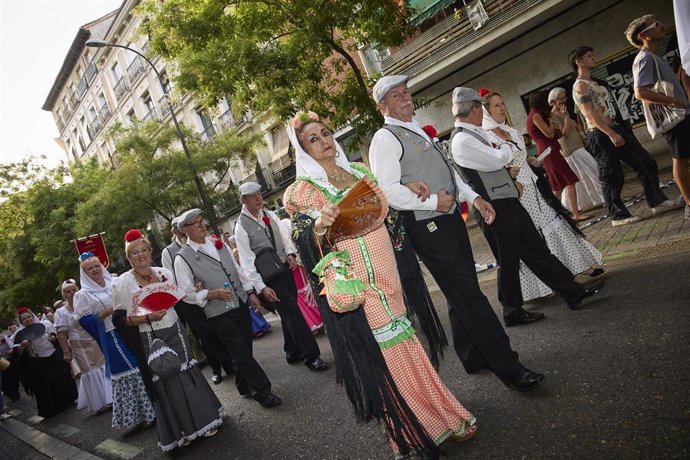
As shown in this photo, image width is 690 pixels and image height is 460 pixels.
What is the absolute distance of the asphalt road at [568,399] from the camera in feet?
7.54

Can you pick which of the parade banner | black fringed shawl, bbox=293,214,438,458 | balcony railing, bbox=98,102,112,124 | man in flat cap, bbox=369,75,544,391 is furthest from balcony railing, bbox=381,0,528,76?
balcony railing, bbox=98,102,112,124

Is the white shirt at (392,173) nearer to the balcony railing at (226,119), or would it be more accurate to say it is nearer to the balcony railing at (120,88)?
the balcony railing at (226,119)

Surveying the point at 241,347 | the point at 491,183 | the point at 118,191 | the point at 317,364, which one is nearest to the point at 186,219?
the point at 241,347

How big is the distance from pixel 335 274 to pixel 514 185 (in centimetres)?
222

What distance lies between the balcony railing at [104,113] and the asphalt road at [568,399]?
38896mm

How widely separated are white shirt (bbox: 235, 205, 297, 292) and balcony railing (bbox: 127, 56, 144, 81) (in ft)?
A: 103

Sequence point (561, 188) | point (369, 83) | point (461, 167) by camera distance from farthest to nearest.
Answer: point (369, 83) → point (561, 188) → point (461, 167)

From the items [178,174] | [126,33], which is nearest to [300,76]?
[178,174]

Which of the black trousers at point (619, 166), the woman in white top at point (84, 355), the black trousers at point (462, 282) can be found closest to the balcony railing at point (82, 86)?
the woman in white top at point (84, 355)

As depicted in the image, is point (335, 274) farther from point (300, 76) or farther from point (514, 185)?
point (300, 76)

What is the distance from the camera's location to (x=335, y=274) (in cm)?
244

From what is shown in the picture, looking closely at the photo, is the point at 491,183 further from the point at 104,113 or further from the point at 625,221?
the point at 104,113

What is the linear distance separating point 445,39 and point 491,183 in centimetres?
1047

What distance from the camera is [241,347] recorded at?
4.62 m
